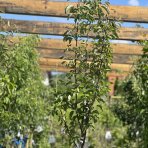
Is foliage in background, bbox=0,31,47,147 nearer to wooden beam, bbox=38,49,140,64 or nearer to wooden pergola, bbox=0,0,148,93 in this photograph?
wooden pergola, bbox=0,0,148,93

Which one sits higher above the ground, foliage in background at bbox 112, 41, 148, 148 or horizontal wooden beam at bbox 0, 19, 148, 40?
horizontal wooden beam at bbox 0, 19, 148, 40

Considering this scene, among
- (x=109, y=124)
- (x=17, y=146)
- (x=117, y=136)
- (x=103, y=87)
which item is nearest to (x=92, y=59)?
(x=103, y=87)

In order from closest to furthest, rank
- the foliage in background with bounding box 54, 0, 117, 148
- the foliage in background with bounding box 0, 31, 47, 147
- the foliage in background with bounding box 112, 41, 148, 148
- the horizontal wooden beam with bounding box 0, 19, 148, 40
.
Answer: the foliage in background with bounding box 54, 0, 117, 148
the foliage in background with bounding box 0, 31, 47, 147
the foliage in background with bounding box 112, 41, 148, 148
the horizontal wooden beam with bounding box 0, 19, 148, 40

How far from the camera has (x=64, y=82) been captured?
4094 mm

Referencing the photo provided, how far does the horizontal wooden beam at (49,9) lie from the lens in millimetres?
7043

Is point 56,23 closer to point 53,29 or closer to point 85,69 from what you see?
point 53,29

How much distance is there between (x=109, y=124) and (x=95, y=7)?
10809 mm

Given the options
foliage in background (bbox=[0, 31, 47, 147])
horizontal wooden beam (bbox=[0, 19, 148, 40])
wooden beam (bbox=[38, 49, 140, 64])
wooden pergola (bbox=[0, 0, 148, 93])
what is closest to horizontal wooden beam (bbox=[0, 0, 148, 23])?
wooden pergola (bbox=[0, 0, 148, 93])

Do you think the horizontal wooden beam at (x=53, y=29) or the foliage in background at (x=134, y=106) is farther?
the horizontal wooden beam at (x=53, y=29)

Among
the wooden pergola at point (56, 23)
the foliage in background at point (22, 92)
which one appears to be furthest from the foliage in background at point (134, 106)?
the foliage in background at point (22, 92)

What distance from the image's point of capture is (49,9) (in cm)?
708

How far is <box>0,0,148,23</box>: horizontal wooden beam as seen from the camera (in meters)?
7.04

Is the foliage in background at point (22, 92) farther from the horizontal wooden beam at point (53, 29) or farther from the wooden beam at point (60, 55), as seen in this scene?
the wooden beam at point (60, 55)

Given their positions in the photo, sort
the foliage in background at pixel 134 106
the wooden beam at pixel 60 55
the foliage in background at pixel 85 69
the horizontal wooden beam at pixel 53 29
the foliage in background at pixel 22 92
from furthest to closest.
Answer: the wooden beam at pixel 60 55 → the horizontal wooden beam at pixel 53 29 → the foliage in background at pixel 134 106 → the foliage in background at pixel 22 92 → the foliage in background at pixel 85 69
